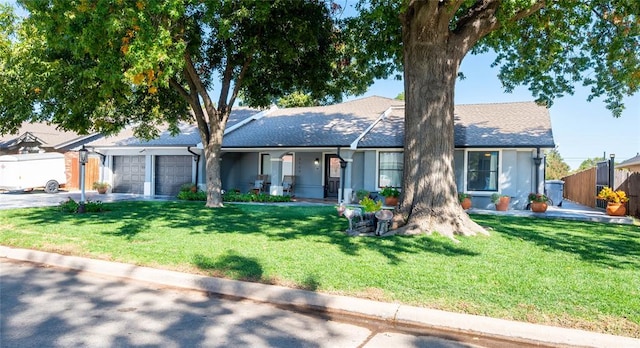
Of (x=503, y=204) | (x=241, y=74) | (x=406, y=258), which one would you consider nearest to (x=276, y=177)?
(x=241, y=74)

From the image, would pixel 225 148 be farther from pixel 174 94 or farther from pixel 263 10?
pixel 263 10

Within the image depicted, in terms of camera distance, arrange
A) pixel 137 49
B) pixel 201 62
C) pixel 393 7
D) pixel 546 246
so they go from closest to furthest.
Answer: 1. pixel 546 246
2. pixel 137 49
3. pixel 393 7
4. pixel 201 62

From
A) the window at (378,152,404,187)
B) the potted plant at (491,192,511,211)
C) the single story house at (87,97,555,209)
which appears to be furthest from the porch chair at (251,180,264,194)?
the potted plant at (491,192,511,211)

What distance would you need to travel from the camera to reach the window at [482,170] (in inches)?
625

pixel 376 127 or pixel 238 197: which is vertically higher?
pixel 376 127

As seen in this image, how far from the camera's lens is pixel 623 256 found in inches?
275

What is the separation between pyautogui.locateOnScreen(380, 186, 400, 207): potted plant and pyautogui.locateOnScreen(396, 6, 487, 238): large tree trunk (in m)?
6.72

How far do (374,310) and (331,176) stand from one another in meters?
15.2

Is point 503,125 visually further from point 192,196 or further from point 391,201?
point 192,196

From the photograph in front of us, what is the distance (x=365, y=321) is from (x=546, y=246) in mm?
4925

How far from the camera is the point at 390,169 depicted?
17.2 metres

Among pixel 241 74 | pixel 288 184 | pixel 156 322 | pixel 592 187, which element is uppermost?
pixel 241 74

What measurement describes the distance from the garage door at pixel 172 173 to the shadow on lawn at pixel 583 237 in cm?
1354

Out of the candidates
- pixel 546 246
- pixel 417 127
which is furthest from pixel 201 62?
pixel 546 246
